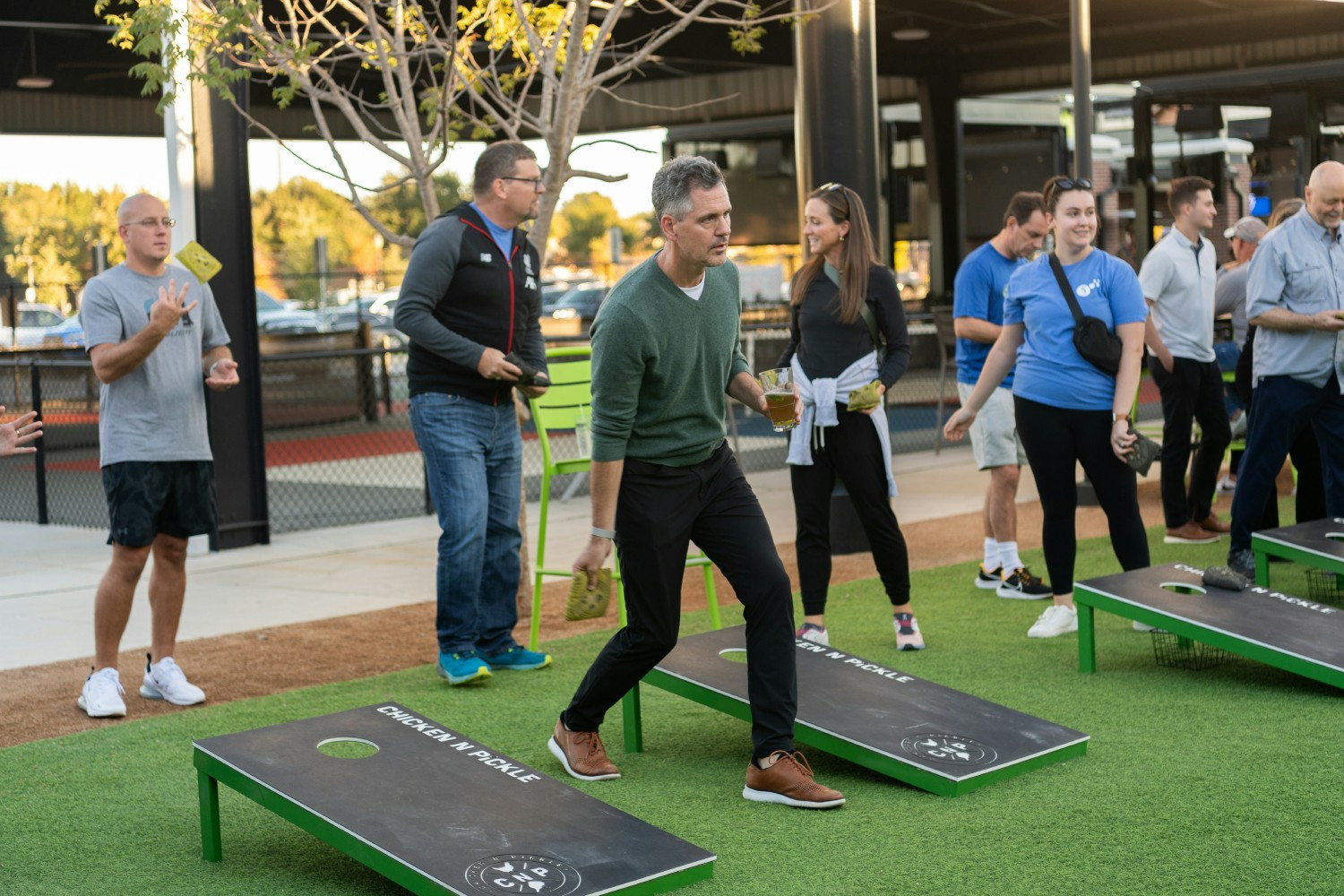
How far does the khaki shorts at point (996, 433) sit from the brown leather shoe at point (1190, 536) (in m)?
1.77

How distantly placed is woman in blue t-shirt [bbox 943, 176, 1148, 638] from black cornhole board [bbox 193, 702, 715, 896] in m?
2.92

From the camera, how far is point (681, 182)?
4.26 m

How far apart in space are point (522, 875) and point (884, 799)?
1.32 metres

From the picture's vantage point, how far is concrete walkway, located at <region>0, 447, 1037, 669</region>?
294 inches

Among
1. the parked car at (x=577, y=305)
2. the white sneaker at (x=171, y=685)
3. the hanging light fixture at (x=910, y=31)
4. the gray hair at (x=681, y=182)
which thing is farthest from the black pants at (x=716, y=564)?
the parked car at (x=577, y=305)

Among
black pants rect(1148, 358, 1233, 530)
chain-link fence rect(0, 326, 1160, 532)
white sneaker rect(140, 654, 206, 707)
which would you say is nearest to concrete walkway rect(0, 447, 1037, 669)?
chain-link fence rect(0, 326, 1160, 532)

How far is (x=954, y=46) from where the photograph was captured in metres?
22.8

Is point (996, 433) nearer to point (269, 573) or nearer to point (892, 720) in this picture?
point (892, 720)

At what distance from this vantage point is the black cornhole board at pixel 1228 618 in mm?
5344

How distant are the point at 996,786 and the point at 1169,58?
795 inches

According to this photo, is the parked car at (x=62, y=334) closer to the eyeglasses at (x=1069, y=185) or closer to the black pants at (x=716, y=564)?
the eyeglasses at (x=1069, y=185)

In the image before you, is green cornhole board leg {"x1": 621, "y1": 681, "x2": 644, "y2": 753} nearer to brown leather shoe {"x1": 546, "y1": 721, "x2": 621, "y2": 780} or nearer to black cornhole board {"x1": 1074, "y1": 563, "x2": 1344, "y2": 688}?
brown leather shoe {"x1": 546, "y1": 721, "x2": 621, "y2": 780}

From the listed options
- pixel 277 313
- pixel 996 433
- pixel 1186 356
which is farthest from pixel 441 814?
pixel 277 313

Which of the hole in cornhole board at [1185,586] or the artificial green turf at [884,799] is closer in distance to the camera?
the artificial green turf at [884,799]
